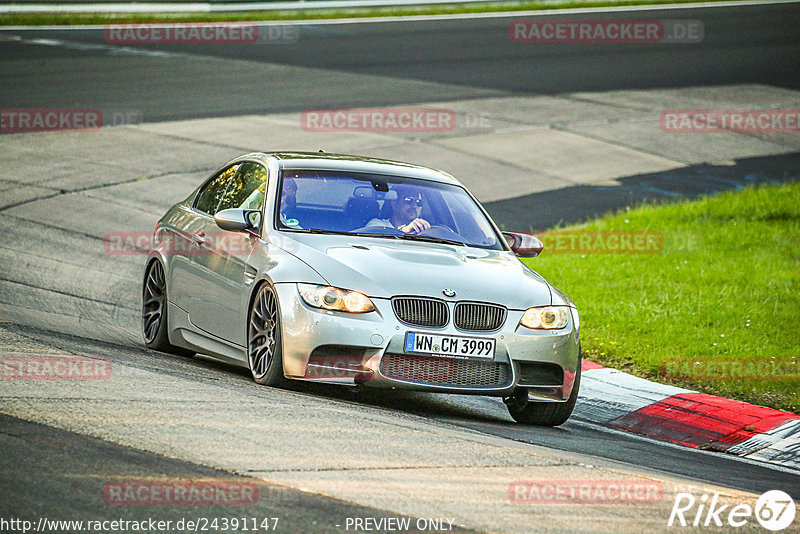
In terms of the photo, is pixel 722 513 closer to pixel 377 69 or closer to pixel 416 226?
pixel 416 226

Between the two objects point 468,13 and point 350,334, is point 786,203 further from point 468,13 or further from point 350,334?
point 468,13

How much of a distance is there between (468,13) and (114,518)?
113ft

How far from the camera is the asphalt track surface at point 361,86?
534 cm

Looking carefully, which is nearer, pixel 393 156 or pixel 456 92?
pixel 393 156

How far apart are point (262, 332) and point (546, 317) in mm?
1862

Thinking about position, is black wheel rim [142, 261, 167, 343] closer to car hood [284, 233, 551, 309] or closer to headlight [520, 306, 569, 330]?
car hood [284, 233, 551, 309]

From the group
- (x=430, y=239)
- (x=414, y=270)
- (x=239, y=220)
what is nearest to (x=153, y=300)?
(x=239, y=220)

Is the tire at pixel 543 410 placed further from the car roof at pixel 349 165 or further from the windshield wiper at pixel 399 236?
the car roof at pixel 349 165

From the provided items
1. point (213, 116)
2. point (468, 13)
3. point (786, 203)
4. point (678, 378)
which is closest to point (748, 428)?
point (678, 378)

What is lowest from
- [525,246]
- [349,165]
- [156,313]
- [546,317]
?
[156,313]

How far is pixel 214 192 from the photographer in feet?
32.0

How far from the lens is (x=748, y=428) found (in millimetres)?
8781

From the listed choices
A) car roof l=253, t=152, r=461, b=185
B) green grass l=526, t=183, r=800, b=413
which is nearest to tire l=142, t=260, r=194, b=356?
car roof l=253, t=152, r=461, b=185

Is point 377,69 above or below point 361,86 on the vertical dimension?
above
